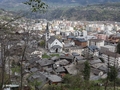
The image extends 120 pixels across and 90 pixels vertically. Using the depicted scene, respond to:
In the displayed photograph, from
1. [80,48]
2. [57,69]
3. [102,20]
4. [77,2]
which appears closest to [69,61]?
[57,69]

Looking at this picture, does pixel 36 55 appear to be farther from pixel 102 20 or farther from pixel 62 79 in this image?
pixel 102 20

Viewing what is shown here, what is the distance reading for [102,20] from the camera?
71188 millimetres

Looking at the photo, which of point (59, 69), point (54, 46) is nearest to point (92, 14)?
point (54, 46)

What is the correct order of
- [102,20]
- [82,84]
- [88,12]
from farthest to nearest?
[88,12], [102,20], [82,84]

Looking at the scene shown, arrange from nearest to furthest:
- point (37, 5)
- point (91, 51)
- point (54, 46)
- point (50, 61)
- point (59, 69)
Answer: point (37, 5) < point (59, 69) < point (50, 61) < point (91, 51) < point (54, 46)

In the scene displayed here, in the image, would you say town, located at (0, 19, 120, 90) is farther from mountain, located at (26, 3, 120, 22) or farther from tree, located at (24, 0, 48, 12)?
mountain, located at (26, 3, 120, 22)

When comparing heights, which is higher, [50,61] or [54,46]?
[54,46]

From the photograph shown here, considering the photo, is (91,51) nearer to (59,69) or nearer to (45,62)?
(45,62)

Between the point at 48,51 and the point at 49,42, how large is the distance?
3.90 feet

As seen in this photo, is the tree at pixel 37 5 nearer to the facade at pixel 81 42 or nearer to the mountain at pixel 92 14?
the facade at pixel 81 42

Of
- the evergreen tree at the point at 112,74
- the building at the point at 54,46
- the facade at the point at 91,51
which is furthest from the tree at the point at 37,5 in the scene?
the building at the point at 54,46

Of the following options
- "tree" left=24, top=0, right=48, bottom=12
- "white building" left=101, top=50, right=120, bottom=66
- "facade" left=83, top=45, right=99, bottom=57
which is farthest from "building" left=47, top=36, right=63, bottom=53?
"tree" left=24, top=0, right=48, bottom=12

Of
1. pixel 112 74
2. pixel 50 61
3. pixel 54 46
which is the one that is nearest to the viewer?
pixel 112 74

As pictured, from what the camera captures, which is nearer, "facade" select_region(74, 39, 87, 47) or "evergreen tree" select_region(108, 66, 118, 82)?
"evergreen tree" select_region(108, 66, 118, 82)
